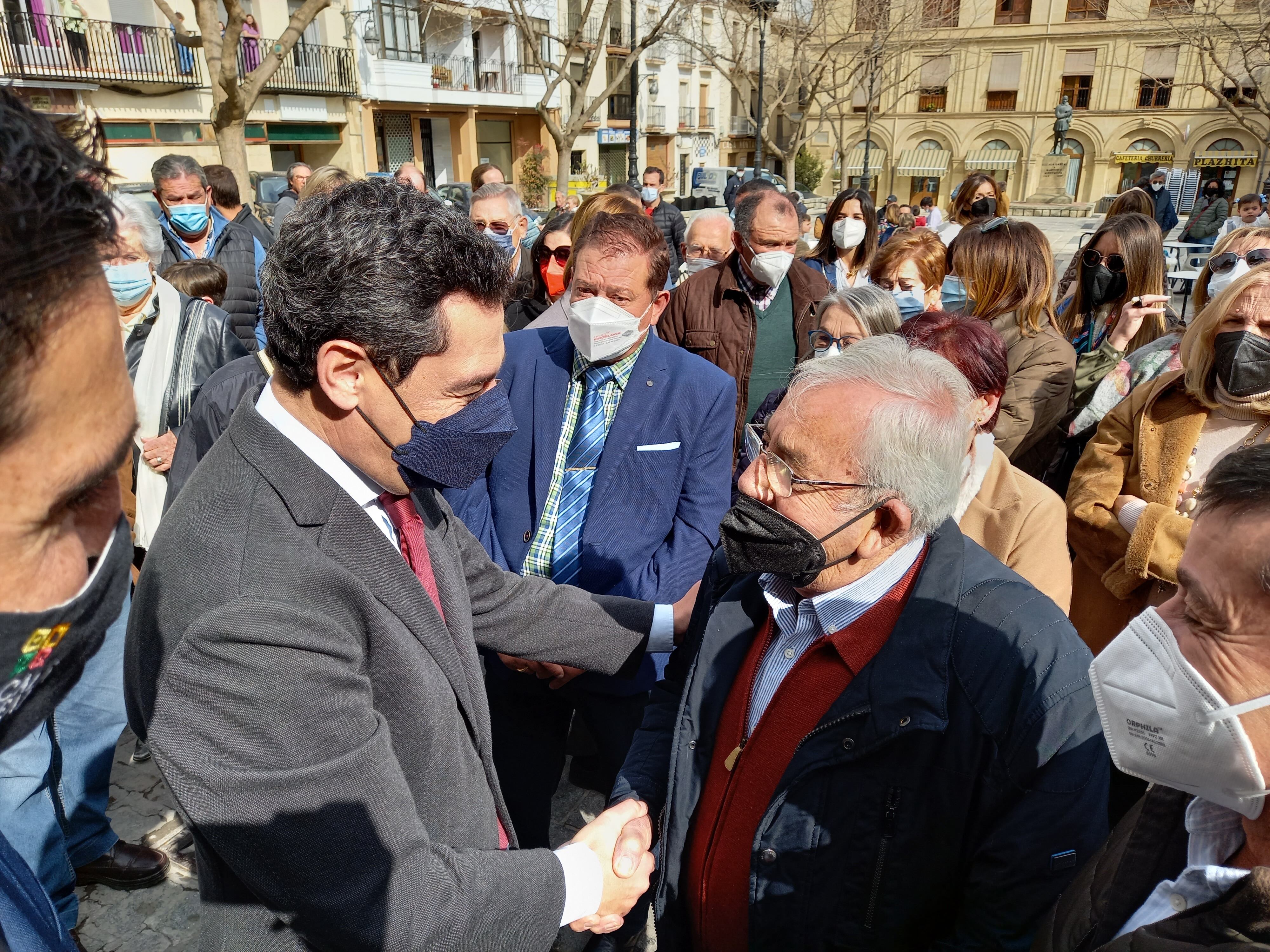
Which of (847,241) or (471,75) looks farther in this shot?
(471,75)

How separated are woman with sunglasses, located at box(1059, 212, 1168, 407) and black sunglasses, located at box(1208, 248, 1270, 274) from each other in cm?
26

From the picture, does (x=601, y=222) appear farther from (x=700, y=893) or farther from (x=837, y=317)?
(x=700, y=893)

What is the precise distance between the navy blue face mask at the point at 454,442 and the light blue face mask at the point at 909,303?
123 inches

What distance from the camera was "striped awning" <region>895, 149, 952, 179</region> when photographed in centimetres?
4197

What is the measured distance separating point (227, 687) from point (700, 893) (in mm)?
1092

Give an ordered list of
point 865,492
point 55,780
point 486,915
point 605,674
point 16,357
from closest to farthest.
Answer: point 16,357, point 486,915, point 865,492, point 605,674, point 55,780

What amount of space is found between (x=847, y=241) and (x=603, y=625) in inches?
191

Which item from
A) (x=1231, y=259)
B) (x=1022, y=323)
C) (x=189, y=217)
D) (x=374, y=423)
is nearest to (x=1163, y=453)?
(x=1022, y=323)

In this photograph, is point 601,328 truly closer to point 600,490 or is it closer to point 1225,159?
point 600,490

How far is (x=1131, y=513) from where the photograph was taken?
2693mm

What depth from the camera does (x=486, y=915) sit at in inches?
58.7

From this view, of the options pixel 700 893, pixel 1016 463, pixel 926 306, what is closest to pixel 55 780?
pixel 700 893

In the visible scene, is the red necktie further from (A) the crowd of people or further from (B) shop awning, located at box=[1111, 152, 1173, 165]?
(B) shop awning, located at box=[1111, 152, 1173, 165]

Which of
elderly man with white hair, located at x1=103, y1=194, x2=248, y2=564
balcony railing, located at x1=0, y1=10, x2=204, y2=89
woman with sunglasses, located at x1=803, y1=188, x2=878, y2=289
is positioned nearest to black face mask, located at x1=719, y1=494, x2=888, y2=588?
elderly man with white hair, located at x1=103, y1=194, x2=248, y2=564
